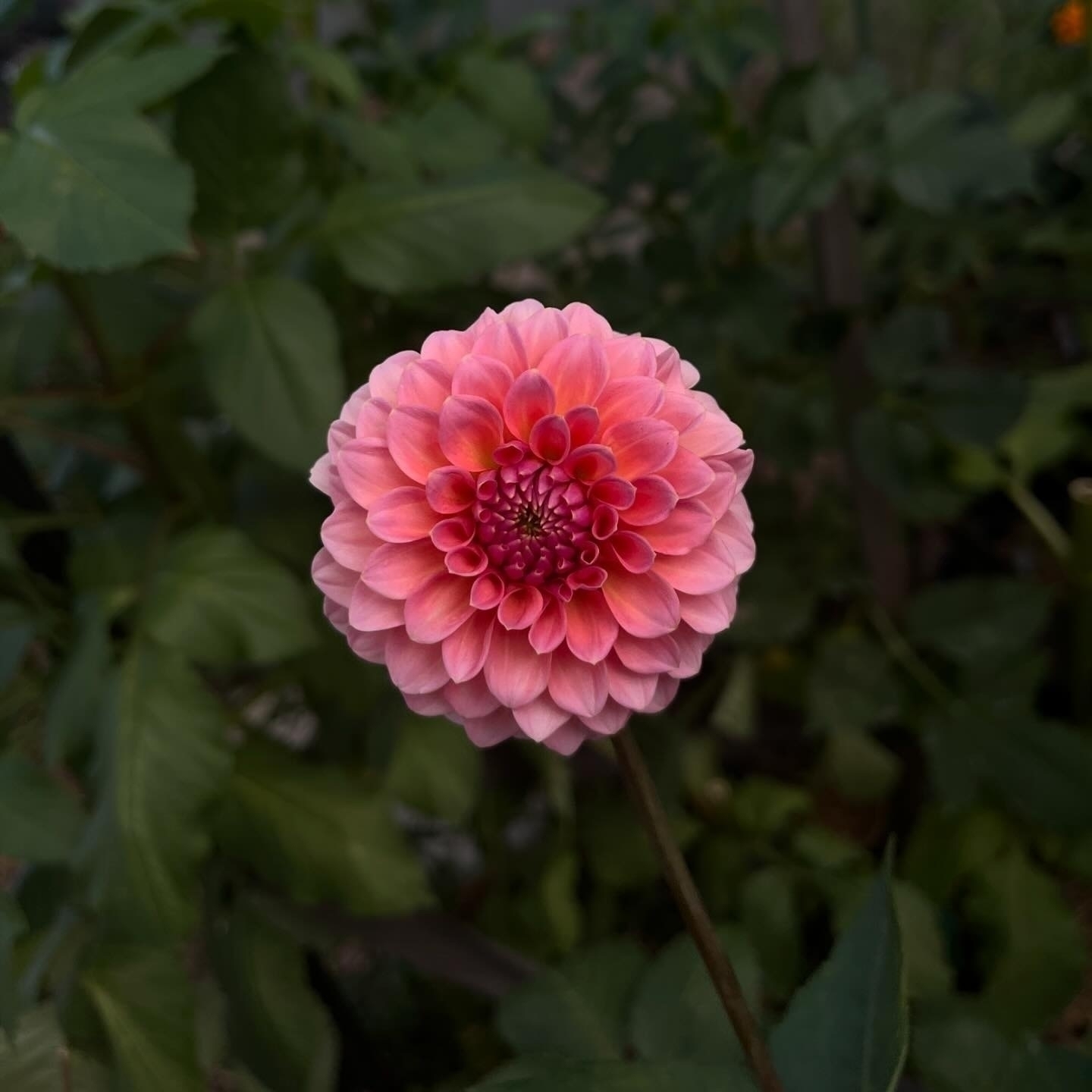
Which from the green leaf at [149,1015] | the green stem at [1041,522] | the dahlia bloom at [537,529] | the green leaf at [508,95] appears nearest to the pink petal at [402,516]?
the dahlia bloom at [537,529]

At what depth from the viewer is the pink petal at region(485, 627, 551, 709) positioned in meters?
0.18

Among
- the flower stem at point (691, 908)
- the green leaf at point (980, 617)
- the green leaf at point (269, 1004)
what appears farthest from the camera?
the green leaf at point (980, 617)

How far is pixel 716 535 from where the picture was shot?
0.19 meters

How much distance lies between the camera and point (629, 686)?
0.19m

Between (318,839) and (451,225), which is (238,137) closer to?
(451,225)

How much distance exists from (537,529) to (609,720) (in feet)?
0.14

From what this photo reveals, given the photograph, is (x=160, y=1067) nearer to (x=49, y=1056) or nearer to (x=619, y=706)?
(x=49, y=1056)

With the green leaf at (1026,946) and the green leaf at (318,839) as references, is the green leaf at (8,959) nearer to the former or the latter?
the green leaf at (318,839)

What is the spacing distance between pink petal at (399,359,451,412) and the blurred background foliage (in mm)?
102

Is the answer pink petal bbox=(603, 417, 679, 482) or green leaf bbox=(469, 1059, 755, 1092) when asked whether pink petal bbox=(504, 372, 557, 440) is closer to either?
pink petal bbox=(603, 417, 679, 482)

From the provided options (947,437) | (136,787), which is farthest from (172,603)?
(947,437)

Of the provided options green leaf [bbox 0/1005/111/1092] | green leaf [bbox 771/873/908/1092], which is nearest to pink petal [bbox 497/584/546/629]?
green leaf [bbox 771/873/908/1092]

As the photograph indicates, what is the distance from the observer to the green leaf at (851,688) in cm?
51

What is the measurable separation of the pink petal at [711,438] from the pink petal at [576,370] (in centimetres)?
2
